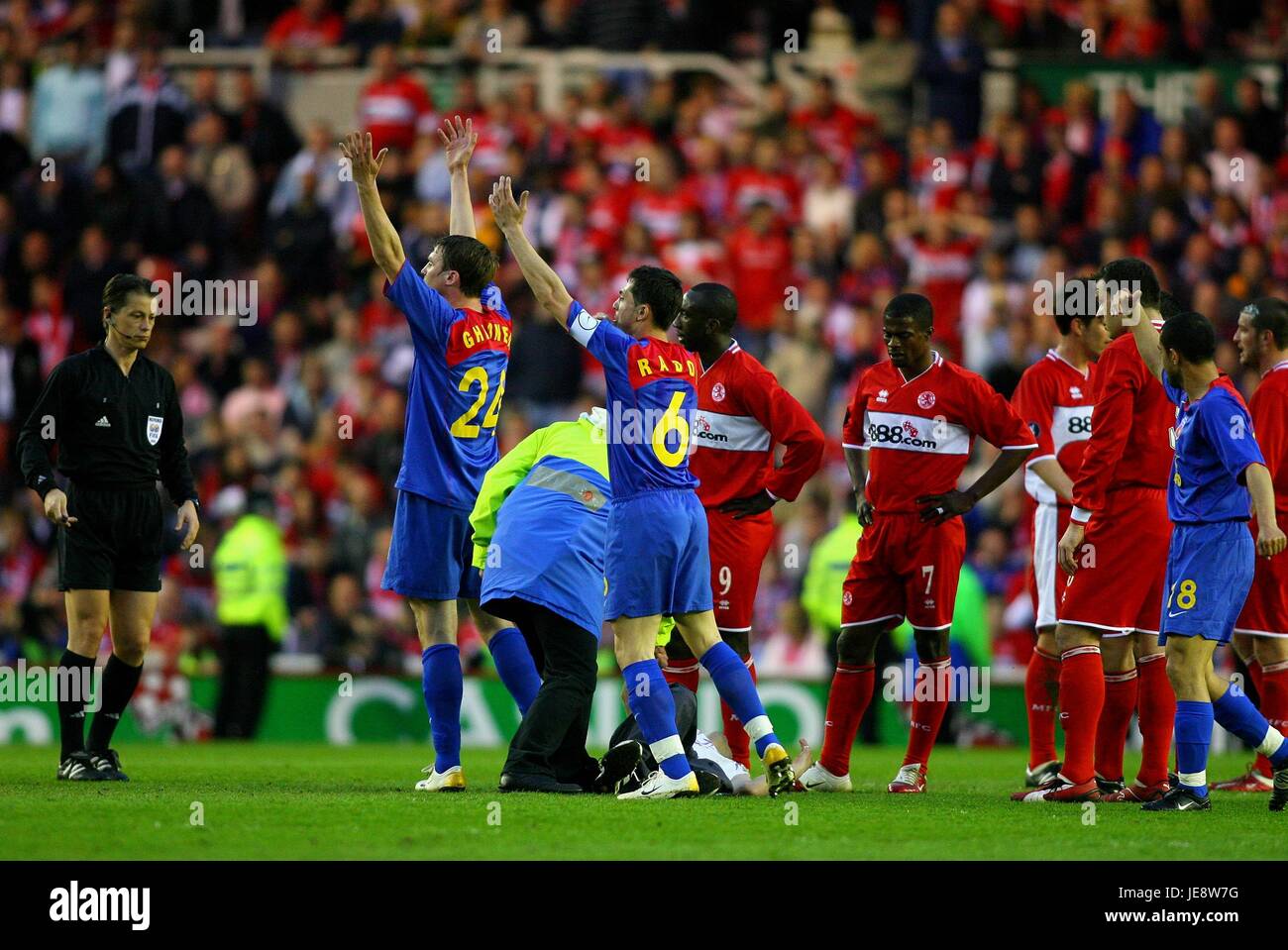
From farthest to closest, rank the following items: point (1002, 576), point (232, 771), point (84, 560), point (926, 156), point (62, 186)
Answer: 1. point (62, 186)
2. point (926, 156)
3. point (1002, 576)
4. point (232, 771)
5. point (84, 560)

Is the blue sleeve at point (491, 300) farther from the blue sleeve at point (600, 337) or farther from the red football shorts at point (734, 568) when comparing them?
the red football shorts at point (734, 568)

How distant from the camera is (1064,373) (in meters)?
10.4

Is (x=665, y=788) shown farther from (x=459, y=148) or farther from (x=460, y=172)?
(x=459, y=148)

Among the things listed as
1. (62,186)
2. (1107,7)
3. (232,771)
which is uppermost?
(1107,7)

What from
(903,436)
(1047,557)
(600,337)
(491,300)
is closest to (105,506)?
(491,300)

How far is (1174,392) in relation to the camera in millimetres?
8945

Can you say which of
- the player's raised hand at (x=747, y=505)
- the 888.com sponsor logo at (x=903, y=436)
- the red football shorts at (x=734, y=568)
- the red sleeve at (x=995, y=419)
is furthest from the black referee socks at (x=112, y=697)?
the red sleeve at (x=995, y=419)

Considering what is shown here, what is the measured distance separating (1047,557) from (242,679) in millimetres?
7931

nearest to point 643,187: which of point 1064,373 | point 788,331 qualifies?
point 788,331

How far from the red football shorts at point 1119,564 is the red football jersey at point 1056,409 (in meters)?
0.98

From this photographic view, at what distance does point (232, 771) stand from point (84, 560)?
5.94ft

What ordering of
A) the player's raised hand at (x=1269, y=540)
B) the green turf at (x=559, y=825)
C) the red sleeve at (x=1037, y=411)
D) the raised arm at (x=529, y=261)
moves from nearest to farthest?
the green turf at (x=559, y=825) → the player's raised hand at (x=1269, y=540) → the raised arm at (x=529, y=261) → the red sleeve at (x=1037, y=411)

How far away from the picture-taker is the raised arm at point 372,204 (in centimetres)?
895

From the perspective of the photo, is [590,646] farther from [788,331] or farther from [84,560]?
[788,331]
